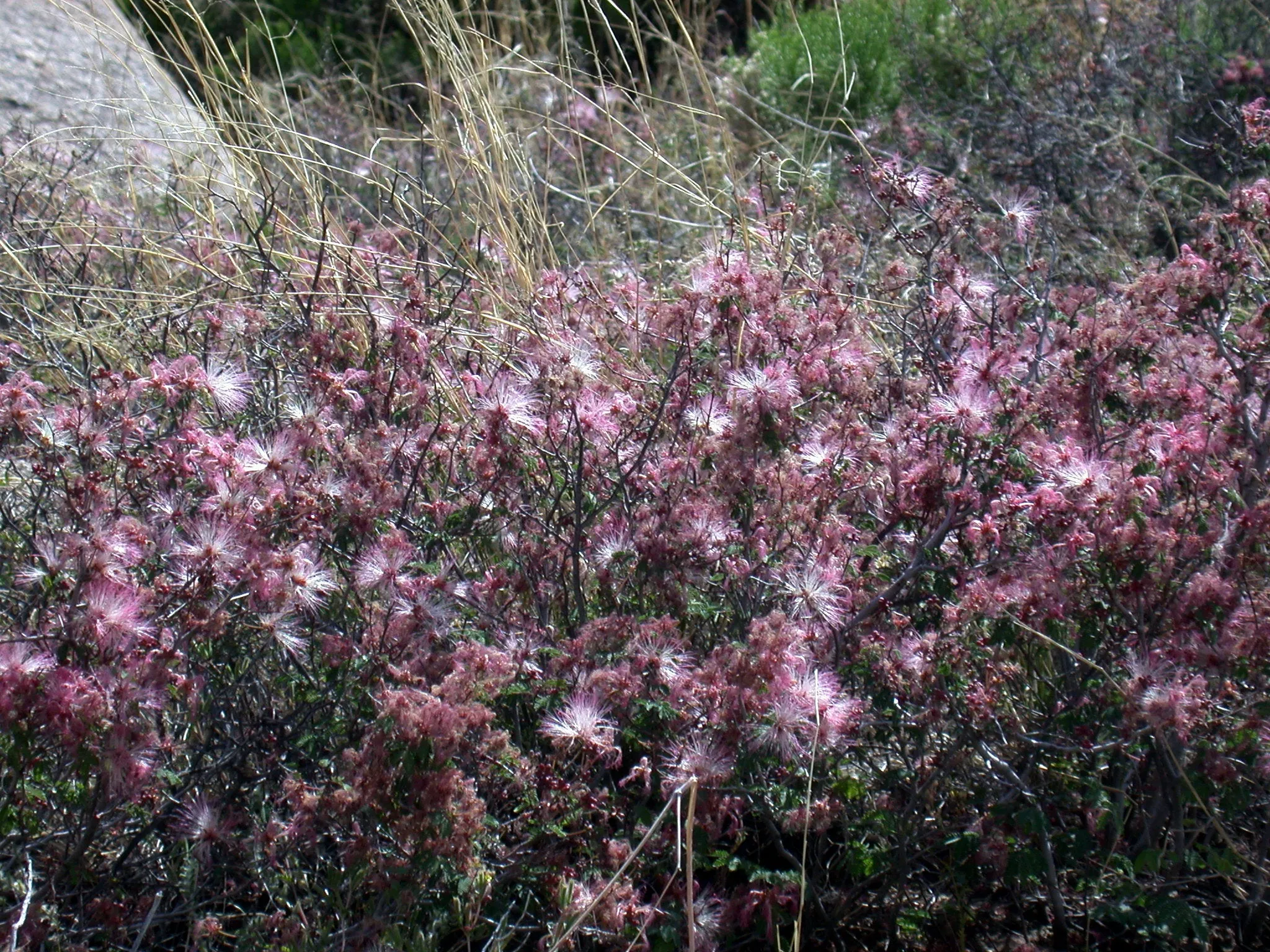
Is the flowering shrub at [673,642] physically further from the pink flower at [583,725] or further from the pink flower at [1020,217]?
the pink flower at [1020,217]

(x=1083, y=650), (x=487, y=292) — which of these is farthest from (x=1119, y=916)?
(x=487, y=292)

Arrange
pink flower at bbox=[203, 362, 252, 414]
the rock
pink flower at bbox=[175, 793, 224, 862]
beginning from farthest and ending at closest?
the rock, pink flower at bbox=[203, 362, 252, 414], pink flower at bbox=[175, 793, 224, 862]

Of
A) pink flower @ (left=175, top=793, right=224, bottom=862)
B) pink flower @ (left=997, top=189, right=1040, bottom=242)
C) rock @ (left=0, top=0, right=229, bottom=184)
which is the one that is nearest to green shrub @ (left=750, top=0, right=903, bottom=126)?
rock @ (left=0, top=0, right=229, bottom=184)

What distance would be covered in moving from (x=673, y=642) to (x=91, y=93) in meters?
5.21

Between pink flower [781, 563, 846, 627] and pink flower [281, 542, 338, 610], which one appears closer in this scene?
pink flower [281, 542, 338, 610]

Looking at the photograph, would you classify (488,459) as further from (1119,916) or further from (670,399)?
(1119,916)

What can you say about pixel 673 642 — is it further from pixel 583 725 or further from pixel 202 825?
pixel 202 825

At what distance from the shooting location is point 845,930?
2.37 m

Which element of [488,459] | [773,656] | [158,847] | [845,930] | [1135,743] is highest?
[488,459]

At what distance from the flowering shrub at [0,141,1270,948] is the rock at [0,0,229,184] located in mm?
1471

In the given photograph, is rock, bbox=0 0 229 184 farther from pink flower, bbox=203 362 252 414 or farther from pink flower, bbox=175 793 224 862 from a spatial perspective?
pink flower, bbox=175 793 224 862

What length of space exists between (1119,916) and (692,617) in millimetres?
852

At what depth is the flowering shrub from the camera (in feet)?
6.33

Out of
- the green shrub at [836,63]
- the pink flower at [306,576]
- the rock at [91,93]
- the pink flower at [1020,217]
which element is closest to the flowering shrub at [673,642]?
the pink flower at [306,576]
